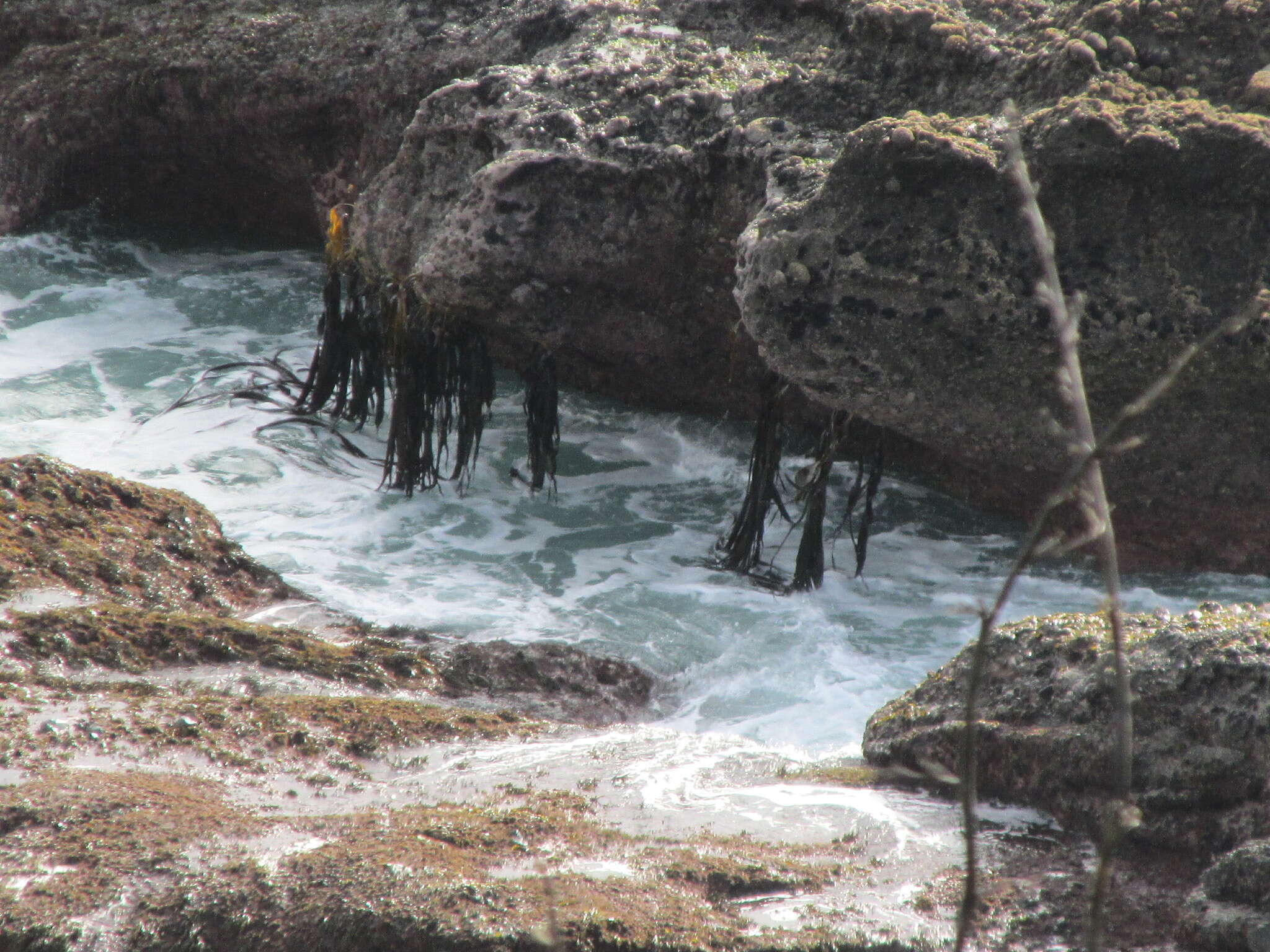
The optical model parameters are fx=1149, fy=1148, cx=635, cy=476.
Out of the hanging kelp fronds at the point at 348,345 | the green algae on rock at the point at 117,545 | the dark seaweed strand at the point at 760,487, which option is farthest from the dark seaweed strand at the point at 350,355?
the dark seaweed strand at the point at 760,487

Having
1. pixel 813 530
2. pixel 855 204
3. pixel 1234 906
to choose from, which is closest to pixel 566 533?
pixel 813 530

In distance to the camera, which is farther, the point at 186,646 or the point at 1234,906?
the point at 186,646

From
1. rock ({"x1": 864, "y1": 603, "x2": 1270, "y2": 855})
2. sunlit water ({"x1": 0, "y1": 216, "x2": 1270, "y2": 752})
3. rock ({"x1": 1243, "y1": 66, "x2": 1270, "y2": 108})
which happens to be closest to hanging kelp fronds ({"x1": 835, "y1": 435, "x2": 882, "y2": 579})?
sunlit water ({"x1": 0, "y1": 216, "x2": 1270, "y2": 752})

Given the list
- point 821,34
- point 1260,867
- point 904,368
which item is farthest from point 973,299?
point 1260,867

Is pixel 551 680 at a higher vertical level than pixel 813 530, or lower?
lower

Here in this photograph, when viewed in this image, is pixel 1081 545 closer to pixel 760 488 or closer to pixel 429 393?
pixel 760 488

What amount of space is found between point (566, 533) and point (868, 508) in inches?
60.4

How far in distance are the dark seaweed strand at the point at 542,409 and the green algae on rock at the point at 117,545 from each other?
1785 mm

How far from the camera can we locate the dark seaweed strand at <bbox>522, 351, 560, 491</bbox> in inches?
232

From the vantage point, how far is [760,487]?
17.8 ft

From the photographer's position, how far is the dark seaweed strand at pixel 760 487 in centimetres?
538

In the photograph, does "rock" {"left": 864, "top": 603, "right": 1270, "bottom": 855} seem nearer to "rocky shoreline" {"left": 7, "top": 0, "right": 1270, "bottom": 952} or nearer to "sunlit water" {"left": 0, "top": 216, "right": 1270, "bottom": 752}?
"rocky shoreline" {"left": 7, "top": 0, "right": 1270, "bottom": 952}

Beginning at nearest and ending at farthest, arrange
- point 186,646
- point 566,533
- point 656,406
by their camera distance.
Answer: point 186,646 < point 566,533 < point 656,406

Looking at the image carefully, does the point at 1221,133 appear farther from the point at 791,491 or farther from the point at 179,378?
the point at 179,378
